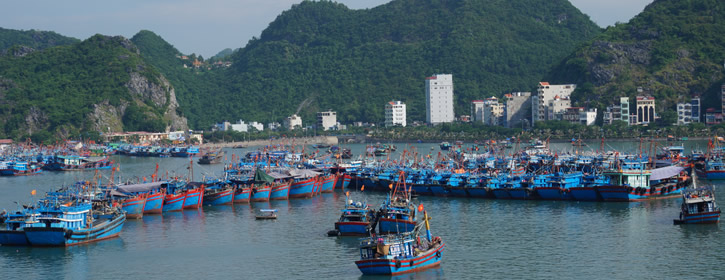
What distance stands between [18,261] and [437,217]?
26.7 meters

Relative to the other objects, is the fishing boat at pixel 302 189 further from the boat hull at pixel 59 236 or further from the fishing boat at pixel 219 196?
the boat hull at pixel 59 236

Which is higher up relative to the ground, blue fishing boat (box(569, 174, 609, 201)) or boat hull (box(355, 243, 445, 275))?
blue fishing boat (box(569, 174, 609, 201))

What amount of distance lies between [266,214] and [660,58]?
120 meters

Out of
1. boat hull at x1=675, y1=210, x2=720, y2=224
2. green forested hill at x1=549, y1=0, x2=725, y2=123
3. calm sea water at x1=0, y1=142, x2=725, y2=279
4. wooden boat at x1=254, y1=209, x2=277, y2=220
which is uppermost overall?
green forested hill at x1=549, y1=0, x2=725, y2=123

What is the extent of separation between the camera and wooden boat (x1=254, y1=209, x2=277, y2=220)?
6172cm

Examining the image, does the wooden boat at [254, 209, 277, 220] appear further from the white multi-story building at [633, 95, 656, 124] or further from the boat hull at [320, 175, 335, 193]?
the white multi-story building at [633, 95, 656, 124]

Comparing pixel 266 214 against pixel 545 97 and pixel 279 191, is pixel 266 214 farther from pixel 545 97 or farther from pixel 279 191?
pixel 545 97

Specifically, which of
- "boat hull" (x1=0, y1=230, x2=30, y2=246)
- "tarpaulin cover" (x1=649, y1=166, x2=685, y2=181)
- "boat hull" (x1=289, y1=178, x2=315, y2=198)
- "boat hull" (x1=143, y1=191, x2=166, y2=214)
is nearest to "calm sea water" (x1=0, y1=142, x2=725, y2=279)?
"boat hull" (x1=0, y1=230, x2=30, y2=246)

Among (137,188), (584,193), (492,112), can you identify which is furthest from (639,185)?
(492,112)

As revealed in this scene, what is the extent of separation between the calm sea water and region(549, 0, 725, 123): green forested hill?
96.2 metres

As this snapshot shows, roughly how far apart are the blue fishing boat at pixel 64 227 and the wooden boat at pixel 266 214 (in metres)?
11.6

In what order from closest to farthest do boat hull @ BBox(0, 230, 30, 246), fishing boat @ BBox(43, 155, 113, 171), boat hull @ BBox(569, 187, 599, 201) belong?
boat hull @ BBox(0, 230, 30, 246)
boat hull @ BBox(569, 187, 599, 201)
fishing boat @ BBox(43, 155, 113, 171)

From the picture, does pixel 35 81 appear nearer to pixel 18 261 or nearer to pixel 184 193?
pixel 184 193

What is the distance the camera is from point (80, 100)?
7210 inches
